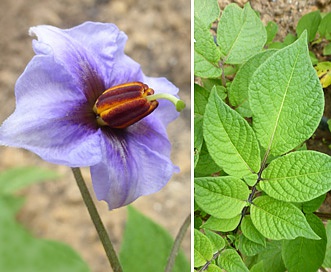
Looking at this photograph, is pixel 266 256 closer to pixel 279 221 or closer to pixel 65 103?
pixel 279 221

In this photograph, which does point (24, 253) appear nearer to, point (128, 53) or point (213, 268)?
point (213, 268)

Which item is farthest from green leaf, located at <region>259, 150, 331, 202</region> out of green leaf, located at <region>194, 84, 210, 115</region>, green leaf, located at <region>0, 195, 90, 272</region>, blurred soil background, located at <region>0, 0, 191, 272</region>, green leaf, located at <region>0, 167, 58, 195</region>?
blurred soil background, located at <region>0, 0, 191, 272</region>

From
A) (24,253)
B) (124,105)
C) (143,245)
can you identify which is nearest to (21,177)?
(143,245)

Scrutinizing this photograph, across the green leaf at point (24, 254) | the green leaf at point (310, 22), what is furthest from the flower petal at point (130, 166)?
the green leaf at point (310, 22)

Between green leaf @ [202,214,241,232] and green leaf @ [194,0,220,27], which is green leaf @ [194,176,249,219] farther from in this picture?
green leaf @ [194,0,220,27]

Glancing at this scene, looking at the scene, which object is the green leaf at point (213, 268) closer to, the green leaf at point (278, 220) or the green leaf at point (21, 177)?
the green leaf at point (278, 220)

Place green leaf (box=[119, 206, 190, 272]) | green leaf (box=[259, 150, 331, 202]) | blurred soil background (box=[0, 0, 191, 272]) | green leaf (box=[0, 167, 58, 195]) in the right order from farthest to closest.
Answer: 1. blurred soil background (box=[0, 0, 191, 272])
2. green leaf (box=[0, 167, 58, 195])
3. green leaf (box=[119, 206, 190, 272])
4. green leaf (box=[259, 150, 331, 202])

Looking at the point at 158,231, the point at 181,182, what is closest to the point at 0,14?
the point at 181,182

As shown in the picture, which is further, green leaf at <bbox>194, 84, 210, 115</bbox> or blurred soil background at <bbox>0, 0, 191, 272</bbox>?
blurred soil background at <bbox>0, 0, 191, 272</bbox>
